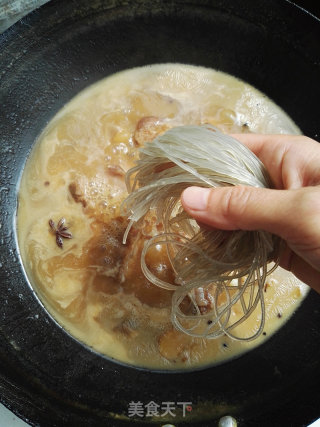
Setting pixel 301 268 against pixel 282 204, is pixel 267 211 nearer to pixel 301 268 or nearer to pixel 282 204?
pixel 282 204

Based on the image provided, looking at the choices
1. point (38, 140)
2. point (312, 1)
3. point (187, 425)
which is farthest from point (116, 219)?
point (312, 1)

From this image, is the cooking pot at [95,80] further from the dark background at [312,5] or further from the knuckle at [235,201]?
the knuckle at [235,201]

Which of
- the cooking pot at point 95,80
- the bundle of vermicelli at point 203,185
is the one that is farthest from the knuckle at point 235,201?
the cooking pot at point 95,80

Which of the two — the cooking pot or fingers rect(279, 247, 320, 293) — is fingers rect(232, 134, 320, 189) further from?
the cooking pot


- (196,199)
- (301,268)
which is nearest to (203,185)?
(196,199)

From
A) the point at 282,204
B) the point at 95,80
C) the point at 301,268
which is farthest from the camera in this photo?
the point at 95,80

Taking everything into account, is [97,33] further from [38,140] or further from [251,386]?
[251,386]
